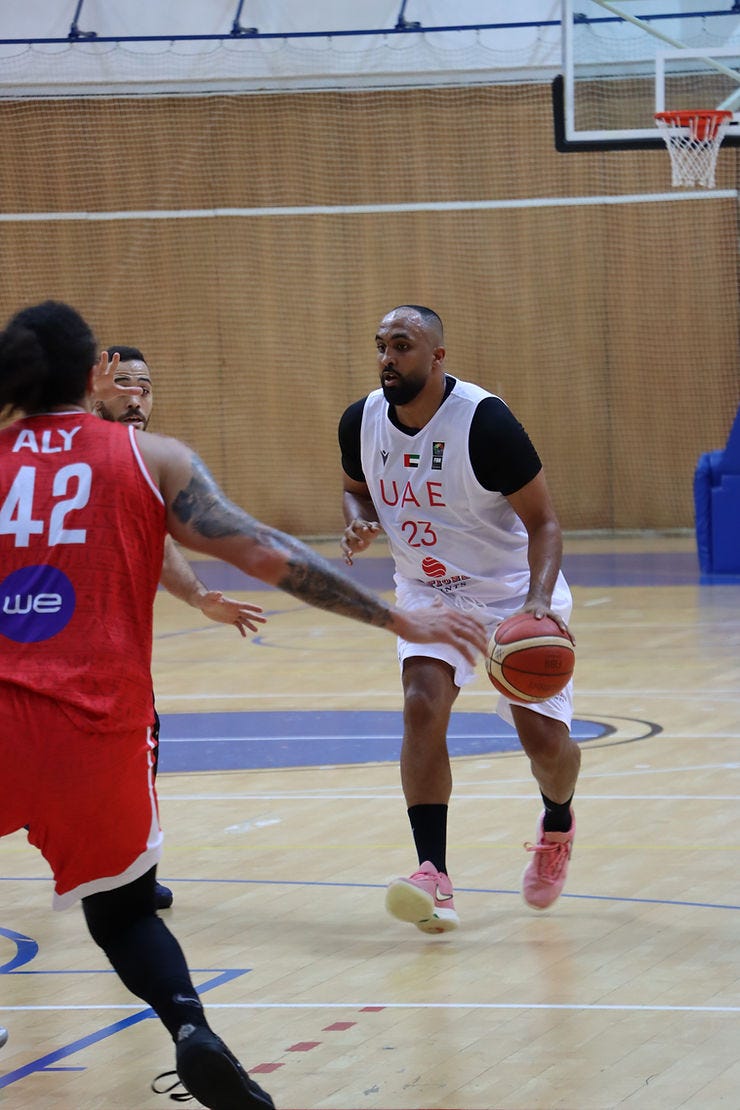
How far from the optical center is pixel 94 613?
8.96 feet

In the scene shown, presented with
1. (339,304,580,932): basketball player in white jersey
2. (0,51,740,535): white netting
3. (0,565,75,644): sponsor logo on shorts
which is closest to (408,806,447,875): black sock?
(339,304,580,932): basketball player in white jersey

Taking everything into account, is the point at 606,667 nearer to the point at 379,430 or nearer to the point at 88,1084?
the point at 379,430

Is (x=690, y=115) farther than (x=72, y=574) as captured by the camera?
Yes

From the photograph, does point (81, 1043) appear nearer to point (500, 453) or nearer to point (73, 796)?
point (73, 796)

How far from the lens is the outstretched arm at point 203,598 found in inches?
159

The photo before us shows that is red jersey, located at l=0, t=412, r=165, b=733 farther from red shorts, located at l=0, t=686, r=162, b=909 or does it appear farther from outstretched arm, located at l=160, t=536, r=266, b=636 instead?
outstretched arm, located at l=160, t=536, r=266, b=636

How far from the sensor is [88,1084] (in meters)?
3.24

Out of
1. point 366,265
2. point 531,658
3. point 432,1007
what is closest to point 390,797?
point 531,658

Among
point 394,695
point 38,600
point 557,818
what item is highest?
point 38,600

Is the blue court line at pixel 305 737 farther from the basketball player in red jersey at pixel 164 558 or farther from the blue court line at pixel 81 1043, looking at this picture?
the blue court line at pixel 81 1043

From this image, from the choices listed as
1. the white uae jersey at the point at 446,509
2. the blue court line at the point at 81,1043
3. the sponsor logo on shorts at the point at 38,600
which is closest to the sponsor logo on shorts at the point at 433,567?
the white uae jersey at the point at 446,509

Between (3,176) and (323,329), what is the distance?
3.95m

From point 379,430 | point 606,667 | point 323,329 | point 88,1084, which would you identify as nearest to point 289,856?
point 379,430

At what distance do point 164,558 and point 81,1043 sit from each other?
1.47 metres
